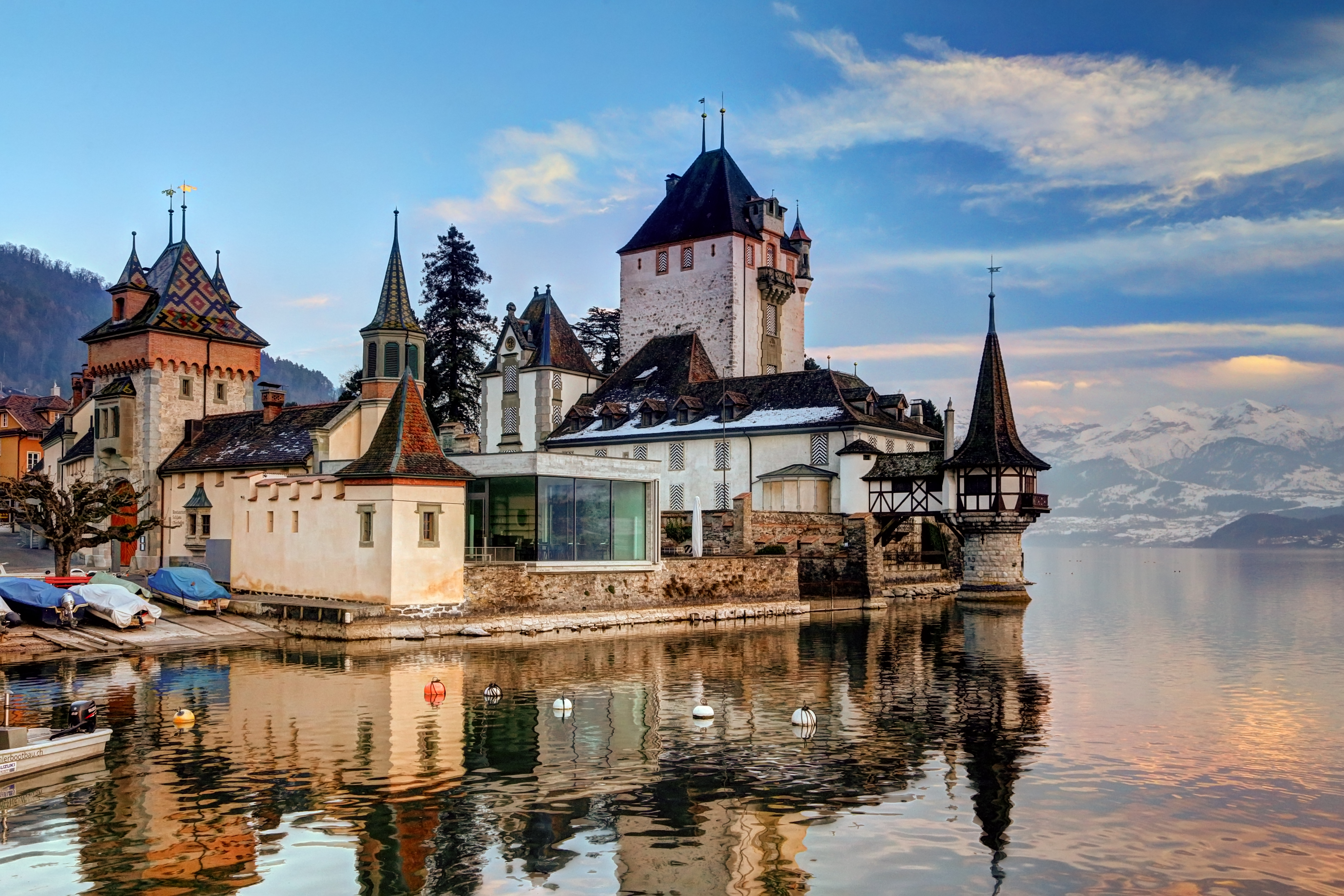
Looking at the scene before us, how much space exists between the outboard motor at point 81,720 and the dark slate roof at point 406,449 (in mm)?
16692

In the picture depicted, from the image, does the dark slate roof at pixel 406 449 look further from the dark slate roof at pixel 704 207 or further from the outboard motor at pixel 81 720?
the dark slate roof at pixel 704 207

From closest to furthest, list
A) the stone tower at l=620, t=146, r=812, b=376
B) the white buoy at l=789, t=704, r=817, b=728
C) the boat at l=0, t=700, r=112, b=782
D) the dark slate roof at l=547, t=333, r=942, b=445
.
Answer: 1. the boat at l=0, t=700, r=112, b=782
2. the white buoy at l=789, t=704, r=817, b=728
3. the dark slate roof at l=547, t=333, r=942, b=445
4. the stone tower at l=620, t=146, r=812, b=376

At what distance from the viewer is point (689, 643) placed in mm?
36750

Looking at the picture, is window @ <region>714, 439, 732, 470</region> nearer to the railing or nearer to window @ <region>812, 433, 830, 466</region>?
window @ <region>812, 433, 830, 466</region>

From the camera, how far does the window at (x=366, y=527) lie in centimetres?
3547

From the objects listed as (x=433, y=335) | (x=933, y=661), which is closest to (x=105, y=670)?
(x=933, y=661)

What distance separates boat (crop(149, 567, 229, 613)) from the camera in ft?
121

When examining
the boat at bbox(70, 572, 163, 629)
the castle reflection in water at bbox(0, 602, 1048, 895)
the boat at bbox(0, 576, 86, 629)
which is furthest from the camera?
the boat at bbox(70, 572, 163, 629)

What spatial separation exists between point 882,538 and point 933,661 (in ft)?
69.6

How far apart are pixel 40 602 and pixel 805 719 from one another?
21613 millimetres

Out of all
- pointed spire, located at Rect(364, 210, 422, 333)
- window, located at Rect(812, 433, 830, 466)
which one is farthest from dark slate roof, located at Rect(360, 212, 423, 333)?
window, located at Rect(812, 433, 830, 466)

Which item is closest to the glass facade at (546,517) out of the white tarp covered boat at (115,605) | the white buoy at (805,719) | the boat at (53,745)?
the white tarp covered boat at (115,605)

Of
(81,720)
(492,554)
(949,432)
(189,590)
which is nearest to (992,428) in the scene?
(949,432)

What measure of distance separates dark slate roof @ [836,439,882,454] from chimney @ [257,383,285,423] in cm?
2414
